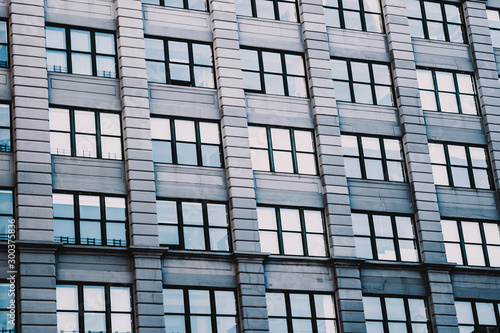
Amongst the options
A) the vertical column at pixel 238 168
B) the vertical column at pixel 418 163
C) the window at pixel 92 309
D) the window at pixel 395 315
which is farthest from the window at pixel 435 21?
the window at pixel 92 309

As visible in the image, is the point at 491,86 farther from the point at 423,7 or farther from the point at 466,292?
the point at 466,292

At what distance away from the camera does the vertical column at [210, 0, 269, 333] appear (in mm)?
36219

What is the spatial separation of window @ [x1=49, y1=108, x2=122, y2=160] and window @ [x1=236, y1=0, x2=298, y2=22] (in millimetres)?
7494

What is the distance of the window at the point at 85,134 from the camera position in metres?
36.6

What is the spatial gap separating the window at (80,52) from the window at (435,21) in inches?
518

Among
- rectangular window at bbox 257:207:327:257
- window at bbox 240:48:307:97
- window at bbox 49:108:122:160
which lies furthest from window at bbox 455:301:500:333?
window at bbox 49:108:122:160

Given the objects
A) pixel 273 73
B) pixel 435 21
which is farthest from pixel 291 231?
pixel 435 21

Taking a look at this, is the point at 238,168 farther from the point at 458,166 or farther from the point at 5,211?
the point at 458,166

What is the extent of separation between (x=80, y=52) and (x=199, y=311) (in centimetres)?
1035

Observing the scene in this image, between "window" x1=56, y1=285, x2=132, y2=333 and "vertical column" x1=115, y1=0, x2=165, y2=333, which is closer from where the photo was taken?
"window" x1=56, y1=285, x2=132, y2=333

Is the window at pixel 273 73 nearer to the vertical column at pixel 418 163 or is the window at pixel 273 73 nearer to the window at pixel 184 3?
the window at pixel 184 3

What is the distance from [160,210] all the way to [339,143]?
774cm

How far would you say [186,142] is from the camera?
126 feet

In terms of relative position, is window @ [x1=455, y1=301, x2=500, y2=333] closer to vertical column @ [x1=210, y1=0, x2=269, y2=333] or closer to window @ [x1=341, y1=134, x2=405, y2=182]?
window @ [x1=341, y1=134, x2=405, y2=182]
